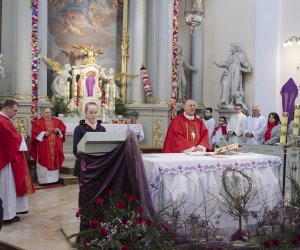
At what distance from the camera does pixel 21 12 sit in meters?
10.8

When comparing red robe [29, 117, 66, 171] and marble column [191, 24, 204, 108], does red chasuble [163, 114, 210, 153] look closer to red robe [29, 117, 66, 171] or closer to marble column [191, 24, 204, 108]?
red robe [29, 117, 66, 171]

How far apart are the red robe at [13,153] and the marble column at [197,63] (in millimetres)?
9038

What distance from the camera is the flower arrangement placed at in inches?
151

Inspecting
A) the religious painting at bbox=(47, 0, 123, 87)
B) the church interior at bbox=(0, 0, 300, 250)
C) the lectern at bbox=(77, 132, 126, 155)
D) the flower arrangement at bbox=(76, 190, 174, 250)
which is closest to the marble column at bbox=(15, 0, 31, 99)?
the church interior at bbox=(0, 0, 300, 250)

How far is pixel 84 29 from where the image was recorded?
1293cm

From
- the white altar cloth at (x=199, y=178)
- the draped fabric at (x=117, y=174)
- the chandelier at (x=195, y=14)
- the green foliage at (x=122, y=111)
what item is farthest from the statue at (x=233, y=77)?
the draped fabric at (x=117, y=174)

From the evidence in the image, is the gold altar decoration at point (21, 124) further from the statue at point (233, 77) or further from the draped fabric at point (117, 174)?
the draped fabric at point (117, 174)

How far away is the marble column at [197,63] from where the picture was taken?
1434 cm

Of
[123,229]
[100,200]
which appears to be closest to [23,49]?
[100,200]

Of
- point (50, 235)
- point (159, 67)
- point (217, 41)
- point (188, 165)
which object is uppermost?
point (217, 41)

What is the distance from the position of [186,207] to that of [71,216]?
1.99 m

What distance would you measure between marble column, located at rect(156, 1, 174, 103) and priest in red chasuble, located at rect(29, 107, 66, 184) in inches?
173

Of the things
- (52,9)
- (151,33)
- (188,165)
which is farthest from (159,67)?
(188,165)

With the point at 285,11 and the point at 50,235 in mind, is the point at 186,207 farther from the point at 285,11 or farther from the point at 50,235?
the point at 285,11
